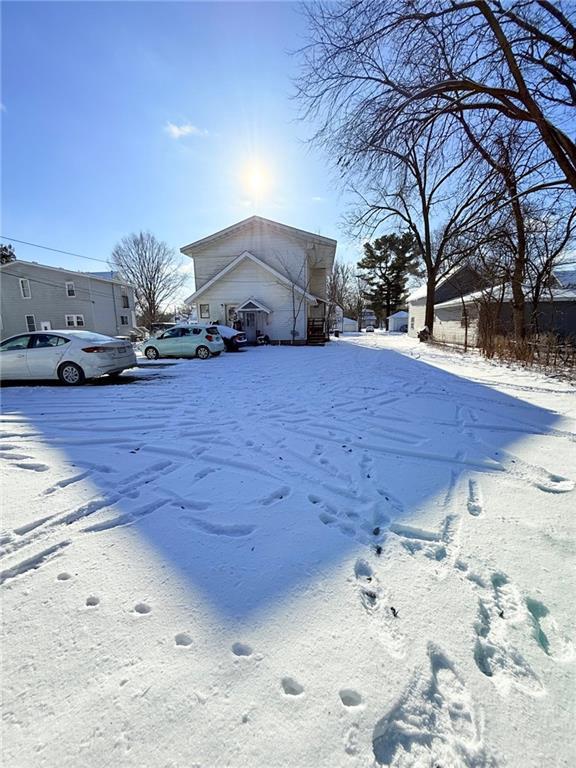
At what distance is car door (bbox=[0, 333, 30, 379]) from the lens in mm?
7781

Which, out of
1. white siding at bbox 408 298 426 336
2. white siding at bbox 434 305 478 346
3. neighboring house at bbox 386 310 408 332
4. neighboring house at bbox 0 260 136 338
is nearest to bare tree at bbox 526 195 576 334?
white siding at bbox 434 305 478 346

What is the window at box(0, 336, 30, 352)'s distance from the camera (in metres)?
7.80

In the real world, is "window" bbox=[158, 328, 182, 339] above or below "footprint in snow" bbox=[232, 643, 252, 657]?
above

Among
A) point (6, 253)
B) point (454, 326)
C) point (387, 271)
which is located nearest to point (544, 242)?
point (454, 326)

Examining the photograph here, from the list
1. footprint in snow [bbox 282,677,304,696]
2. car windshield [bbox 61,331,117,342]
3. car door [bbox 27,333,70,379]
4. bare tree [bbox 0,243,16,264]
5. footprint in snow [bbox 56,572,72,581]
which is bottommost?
footprint in snow [bbox 282,677,304,696]

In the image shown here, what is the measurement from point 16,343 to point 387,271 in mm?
49524

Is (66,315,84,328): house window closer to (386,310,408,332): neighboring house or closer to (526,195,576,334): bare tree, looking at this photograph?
(526,195,576,334): bare tree

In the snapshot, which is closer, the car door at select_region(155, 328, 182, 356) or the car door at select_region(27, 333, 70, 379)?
the car door at select_region(27, 333, 70, 379)

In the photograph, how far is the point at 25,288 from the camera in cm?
2781

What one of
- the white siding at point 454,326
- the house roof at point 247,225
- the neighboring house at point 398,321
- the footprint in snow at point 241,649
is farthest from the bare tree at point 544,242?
the neighboring house at point 398,321

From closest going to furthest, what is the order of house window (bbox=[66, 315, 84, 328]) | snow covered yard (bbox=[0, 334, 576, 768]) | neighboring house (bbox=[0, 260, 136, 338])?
snow covered yard (bbox=[0, 334, 576, 768]), neighboring house (bbox=[0, 260, 136, 338]), house window (bbox=[66, 315, 84, 328])

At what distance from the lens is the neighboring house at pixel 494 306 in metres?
13.7

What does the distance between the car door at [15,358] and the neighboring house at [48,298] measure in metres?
24.8

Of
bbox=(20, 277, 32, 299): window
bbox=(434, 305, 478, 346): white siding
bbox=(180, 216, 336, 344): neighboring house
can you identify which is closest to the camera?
bbox=(434, 305, 478, 346): white siding
